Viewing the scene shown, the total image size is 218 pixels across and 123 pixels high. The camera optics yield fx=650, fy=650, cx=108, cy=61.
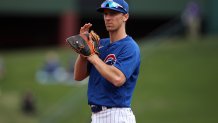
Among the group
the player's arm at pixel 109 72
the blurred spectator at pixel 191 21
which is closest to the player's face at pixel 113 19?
the player's arm at pixel 109 72

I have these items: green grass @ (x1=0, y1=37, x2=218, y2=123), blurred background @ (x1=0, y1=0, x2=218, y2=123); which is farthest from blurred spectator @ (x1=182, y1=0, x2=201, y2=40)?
green grass @ (x1=0, y1=37, x2=218, y2=123)

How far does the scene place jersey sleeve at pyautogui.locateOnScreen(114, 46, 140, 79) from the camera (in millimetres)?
6141

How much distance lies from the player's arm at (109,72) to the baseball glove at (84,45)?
7 centimetres

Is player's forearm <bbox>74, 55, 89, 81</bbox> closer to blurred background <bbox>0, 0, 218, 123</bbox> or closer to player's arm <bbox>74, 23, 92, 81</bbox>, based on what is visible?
player's arm <bbox>74, 23, 92, 81</bbox>

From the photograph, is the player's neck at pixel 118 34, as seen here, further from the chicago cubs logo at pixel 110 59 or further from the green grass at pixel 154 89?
the green grass at pixel 154 89

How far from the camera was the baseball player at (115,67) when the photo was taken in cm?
623

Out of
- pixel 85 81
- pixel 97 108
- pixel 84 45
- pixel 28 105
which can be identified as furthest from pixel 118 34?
pixel 85 81

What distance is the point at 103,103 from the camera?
6.30 m

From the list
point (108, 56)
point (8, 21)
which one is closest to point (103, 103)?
point (108, 56)

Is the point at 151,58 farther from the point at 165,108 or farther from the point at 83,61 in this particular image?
the point at 83,61

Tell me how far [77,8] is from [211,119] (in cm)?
1299

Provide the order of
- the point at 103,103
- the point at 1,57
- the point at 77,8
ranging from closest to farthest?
the point at 103,103, the point at 1,57, the point at 77,8

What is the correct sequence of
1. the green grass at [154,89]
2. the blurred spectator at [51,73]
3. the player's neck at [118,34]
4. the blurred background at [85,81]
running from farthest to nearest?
the blurred spectator at [51,73]
the blurred background at [85,81]
the green grass at [154,89]
the player's neck at [118,34]

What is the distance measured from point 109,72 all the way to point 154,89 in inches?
599
